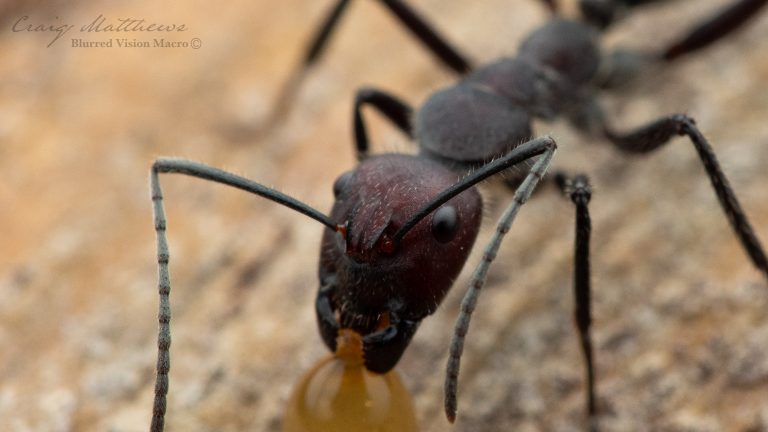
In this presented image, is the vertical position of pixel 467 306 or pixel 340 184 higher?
pixel 340 184

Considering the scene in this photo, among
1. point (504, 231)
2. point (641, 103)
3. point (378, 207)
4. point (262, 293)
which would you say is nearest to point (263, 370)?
point (262, 293)

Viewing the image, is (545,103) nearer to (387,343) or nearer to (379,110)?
(379,110)

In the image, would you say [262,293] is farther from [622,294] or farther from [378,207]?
[622,294]

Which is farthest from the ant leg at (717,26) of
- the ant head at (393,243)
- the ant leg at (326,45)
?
the ant head at (393,243)

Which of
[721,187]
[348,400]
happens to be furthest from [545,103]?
[348,400]

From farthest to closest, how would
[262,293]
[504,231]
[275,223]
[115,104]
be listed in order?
[115,104] < [275,223] < [262,293] < [504,231]

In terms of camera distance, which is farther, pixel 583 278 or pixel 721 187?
pixel 721 187
